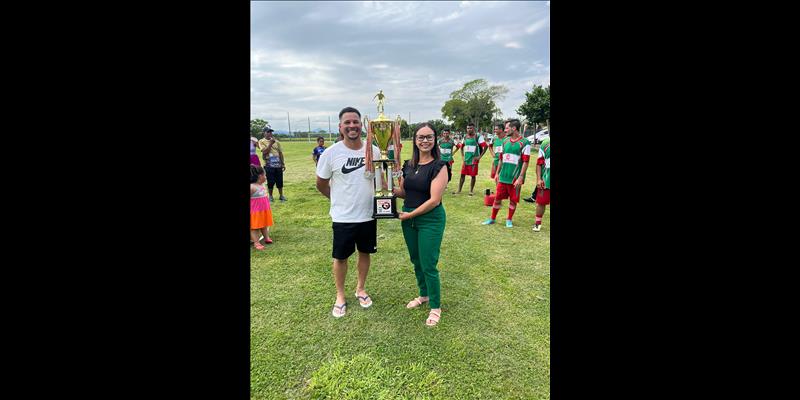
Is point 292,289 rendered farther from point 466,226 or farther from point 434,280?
point 466,226

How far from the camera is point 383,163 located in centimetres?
316

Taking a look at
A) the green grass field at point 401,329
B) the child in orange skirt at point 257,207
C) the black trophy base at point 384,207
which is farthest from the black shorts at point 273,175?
the black trophy base at point 384,207

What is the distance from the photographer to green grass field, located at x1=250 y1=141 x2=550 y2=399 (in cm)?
245

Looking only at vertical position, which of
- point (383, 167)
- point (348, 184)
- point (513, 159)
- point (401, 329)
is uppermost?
point (513, 159)

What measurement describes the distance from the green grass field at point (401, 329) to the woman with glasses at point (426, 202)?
0.43 m

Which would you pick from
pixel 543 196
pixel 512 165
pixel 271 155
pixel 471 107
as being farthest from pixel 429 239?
pixel 471 107

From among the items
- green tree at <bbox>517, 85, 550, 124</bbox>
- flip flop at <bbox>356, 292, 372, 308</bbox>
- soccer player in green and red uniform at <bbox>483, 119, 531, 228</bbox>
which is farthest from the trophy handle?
green tree at <bbox>517, 85, 550, 124</bbox>

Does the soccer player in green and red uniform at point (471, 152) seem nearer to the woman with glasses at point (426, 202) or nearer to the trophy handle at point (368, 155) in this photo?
the woman with glasses at point (426, 202)

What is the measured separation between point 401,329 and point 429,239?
0.91m

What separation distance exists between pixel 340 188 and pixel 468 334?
177cm

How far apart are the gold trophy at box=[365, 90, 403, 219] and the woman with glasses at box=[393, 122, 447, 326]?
0.12 m

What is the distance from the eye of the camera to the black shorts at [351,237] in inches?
122

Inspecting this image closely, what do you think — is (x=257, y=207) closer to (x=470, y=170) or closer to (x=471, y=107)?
(x=470, y=170)
